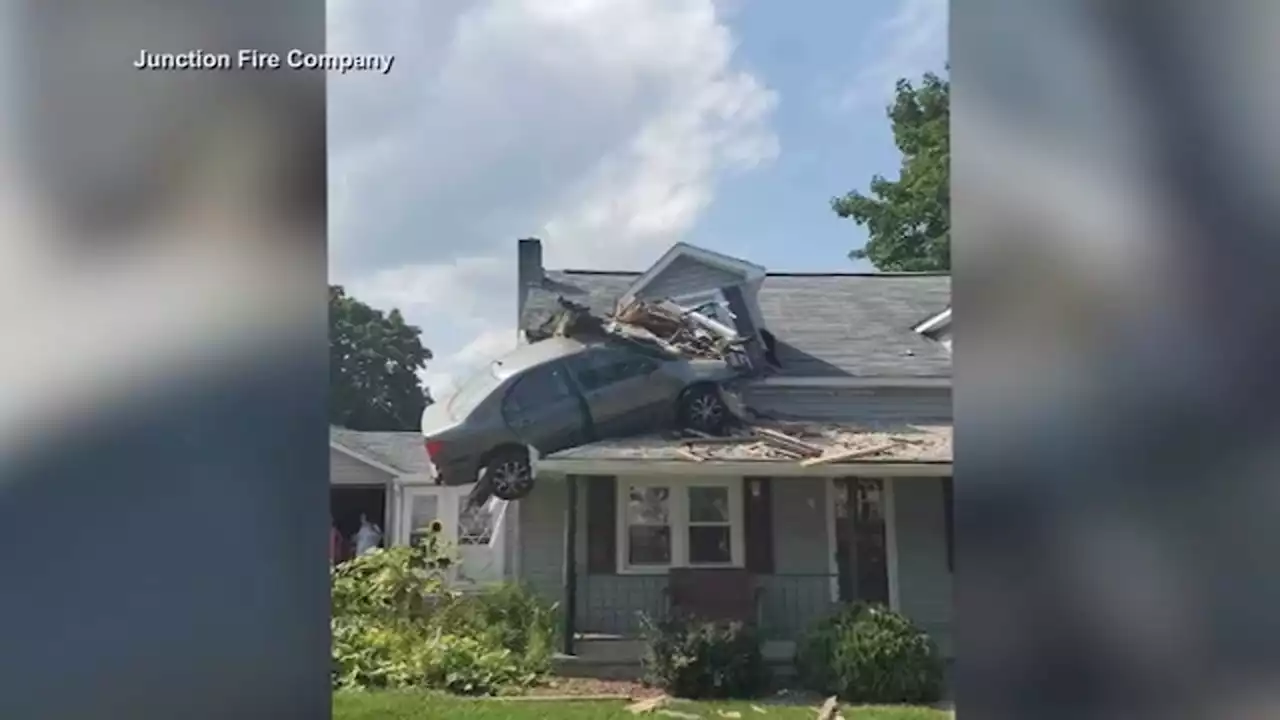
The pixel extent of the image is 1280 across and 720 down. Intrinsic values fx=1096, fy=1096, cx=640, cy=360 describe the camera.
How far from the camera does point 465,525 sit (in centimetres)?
297

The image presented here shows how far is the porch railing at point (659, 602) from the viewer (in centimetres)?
304

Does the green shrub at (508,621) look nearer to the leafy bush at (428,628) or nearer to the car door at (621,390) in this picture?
the leafy bush at (428,628)

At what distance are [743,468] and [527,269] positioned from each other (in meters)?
0.88

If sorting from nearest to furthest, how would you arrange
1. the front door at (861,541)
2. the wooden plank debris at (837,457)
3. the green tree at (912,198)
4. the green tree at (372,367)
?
the green tree at (372,367) < the green tree at (912,198) < the front door at (861,541) < the wooden plank debris at (837,457)

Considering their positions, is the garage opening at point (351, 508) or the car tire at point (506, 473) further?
the car tire at point (506, 473)

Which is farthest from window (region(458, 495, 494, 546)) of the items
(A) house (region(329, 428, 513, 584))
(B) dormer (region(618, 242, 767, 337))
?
(B) dormer (region(618, 242, 767, 337))

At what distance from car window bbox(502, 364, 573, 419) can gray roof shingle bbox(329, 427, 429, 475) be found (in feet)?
0.86

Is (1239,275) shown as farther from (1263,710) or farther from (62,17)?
(62,17)

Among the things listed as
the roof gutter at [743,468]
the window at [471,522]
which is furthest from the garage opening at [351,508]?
the roof gutter at [743,468]

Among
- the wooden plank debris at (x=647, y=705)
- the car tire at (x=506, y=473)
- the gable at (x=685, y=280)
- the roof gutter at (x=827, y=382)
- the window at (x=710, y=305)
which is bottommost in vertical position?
the wooden plank debris at (x=647, y=705)

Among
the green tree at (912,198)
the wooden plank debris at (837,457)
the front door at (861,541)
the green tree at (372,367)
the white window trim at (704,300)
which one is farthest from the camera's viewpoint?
the wooden plank debris at (837,457)

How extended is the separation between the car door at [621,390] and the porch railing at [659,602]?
433 millimetres

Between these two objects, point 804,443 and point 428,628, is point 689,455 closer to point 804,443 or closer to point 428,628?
point 804,443

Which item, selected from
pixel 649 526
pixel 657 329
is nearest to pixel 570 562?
pixel 649 526
